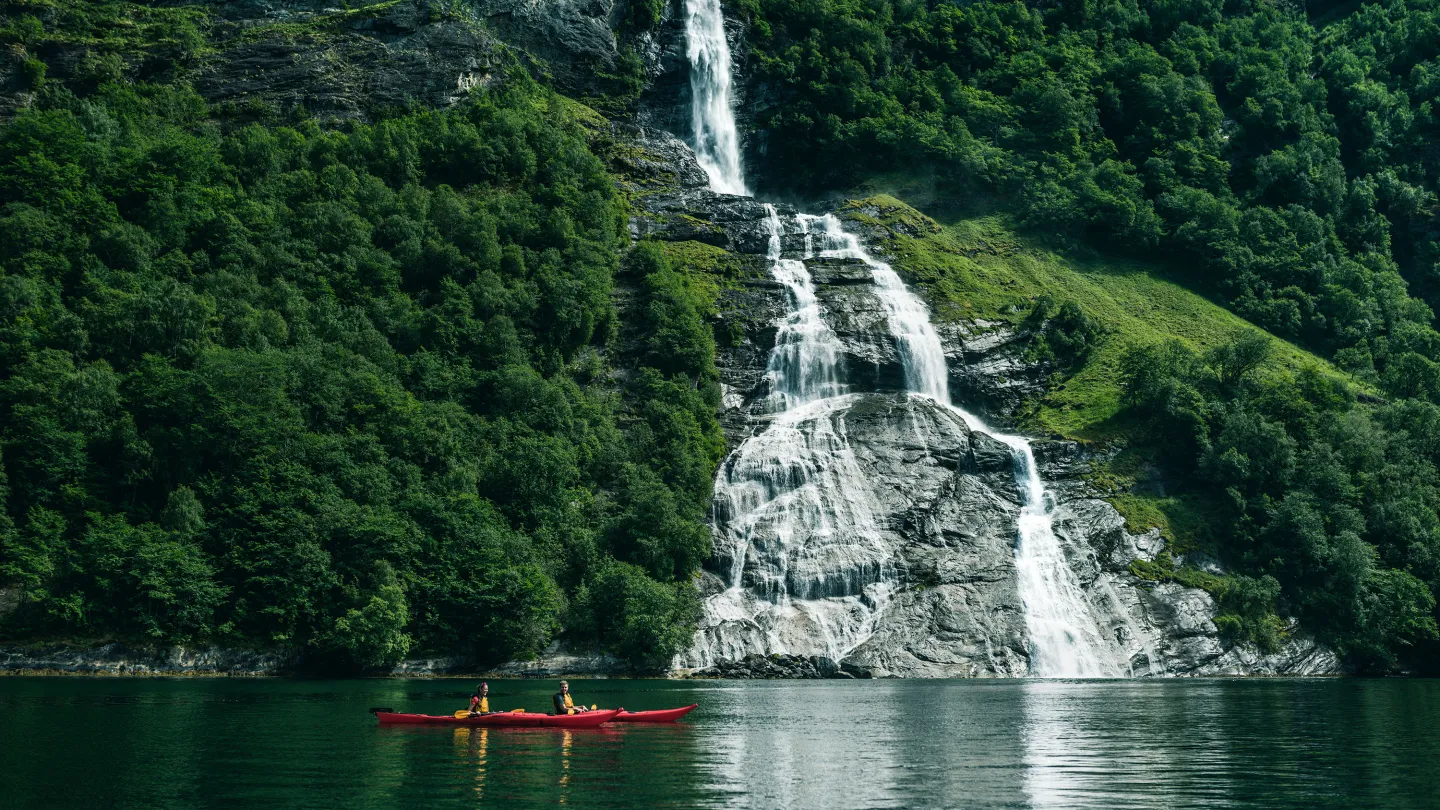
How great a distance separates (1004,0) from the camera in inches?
5704

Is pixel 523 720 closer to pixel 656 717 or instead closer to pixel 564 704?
pixel 564 704

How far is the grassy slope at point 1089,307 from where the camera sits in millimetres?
81562

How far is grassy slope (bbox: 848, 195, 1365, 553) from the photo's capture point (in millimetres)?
81562

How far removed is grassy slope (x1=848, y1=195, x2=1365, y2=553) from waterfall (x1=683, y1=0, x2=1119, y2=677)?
16.9ft

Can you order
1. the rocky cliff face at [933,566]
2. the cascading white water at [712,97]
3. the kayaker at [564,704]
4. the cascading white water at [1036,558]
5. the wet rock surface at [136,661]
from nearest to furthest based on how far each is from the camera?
the kayaker at [564,704], the wet rock surface at [136,661], the rocky cliff face at [933,566], the cascading white water at [1036,558], the cascading white water at [712,97]

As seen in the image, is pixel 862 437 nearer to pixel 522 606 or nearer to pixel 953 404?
pixel 953 404

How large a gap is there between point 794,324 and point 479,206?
2548 cm

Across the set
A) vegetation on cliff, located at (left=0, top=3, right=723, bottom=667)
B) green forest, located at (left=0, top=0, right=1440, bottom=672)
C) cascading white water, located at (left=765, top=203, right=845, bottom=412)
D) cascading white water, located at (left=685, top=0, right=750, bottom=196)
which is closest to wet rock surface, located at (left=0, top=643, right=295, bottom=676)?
green forest, located at (left=0, top=0, right=1440, bottom=672)

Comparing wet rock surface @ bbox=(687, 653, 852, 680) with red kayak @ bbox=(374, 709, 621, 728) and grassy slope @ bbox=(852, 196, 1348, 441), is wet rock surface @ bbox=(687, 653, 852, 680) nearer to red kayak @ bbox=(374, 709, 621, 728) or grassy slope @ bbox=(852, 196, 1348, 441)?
grassy slope @ bbox=(852, 196, 1348, 441)

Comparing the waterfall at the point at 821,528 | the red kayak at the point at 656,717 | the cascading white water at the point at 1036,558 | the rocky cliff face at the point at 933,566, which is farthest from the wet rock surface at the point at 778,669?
the red kayak at the point at 656,717

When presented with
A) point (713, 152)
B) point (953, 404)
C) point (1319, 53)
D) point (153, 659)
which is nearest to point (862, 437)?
Result: point (953, 404)

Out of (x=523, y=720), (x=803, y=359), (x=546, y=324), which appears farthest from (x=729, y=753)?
(x=803, y=359)

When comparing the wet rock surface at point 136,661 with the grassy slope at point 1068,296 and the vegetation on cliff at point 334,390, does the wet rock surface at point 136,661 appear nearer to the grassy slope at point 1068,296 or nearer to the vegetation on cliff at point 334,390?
the vegetation on cliff at point 334,390

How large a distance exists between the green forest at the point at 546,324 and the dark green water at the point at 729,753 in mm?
13397
